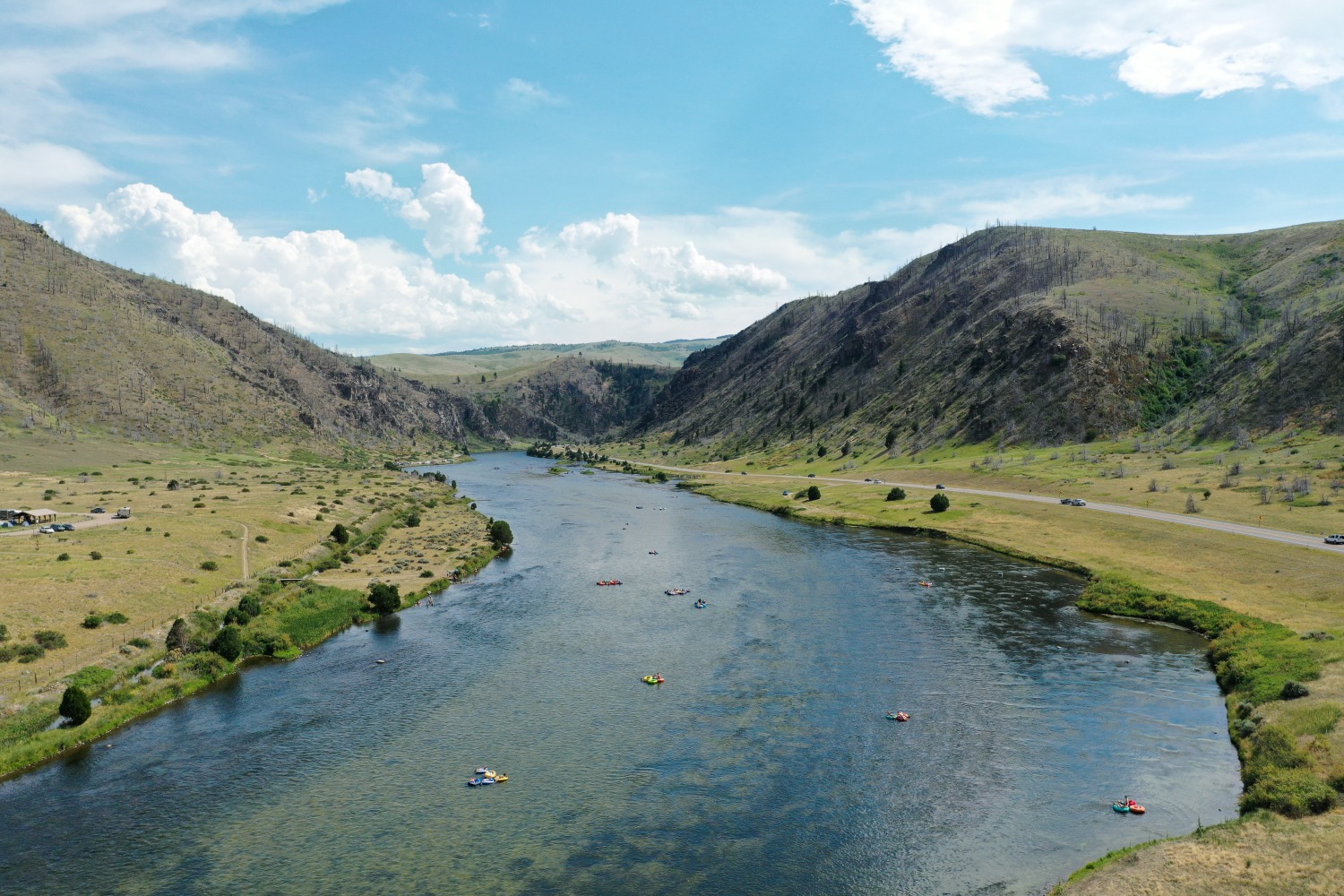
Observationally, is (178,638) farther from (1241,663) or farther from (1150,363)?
(1150,363)

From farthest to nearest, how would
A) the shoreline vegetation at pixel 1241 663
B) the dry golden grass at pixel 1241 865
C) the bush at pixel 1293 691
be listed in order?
1. the bush at pixel 1293 691
2. the shoreline vegetation at pixel 1241 663
3. the dry golden grass at pixel 1241 865

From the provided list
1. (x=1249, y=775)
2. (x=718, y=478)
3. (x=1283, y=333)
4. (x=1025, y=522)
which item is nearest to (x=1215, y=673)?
(x=1249, y=775)

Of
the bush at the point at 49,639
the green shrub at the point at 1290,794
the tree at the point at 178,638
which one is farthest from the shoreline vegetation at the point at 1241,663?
the bush at the point at 49,639

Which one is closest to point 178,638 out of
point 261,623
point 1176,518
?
point 261,623

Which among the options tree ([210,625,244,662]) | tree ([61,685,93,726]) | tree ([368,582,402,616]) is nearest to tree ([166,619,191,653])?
tree ([210,625,244,662])

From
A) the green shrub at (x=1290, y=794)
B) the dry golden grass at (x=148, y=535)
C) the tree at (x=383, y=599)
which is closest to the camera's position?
the green shrub at (x=1290, y=794)

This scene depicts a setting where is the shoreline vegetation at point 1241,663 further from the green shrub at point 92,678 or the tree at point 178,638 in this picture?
the tree at point 178,638
